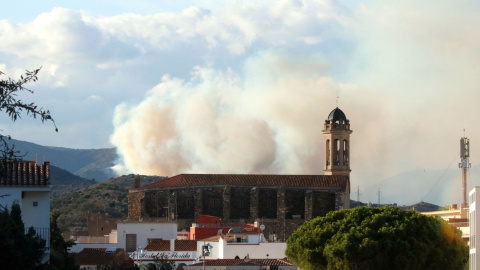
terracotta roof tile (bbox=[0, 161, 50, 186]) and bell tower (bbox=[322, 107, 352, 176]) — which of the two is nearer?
terracotta roof tile (bbox=[0, 161, 50, 186])

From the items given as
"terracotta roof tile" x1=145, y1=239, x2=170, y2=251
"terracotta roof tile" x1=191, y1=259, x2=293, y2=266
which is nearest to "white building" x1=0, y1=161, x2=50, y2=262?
"terracotta roof tile" x1=191, y1=259, x2=293, y2=266

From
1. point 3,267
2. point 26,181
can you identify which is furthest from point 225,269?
point 3,267

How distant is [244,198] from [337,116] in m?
12.8

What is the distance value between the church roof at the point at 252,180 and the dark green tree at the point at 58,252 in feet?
146

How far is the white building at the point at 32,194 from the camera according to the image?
3650 centimetres

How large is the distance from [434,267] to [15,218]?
92.7ft

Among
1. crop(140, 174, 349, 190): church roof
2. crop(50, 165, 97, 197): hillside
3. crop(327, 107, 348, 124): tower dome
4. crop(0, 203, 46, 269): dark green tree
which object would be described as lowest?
crop(0, 203, 46, 269): dark green tree

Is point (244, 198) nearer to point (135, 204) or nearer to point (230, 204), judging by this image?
point (230, 204)

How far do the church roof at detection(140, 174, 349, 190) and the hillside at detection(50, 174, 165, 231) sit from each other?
15.7 meters

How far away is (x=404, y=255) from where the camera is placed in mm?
55688

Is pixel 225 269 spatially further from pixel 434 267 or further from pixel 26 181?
pixel 26 181

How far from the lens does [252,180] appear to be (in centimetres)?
9919

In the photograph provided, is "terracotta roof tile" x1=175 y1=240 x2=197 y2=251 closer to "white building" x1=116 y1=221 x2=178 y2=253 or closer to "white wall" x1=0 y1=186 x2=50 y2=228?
"white building" x1=116 y1=221 x2=178 y2=253

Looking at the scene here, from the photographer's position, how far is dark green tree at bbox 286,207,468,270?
184ft
